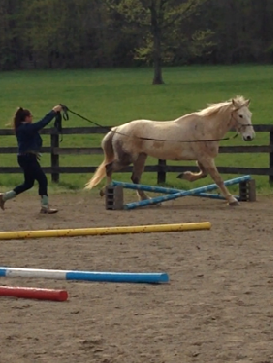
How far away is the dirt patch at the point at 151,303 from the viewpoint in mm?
5062

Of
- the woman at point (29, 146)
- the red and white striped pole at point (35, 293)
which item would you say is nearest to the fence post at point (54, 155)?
the woman at point (29, 146)

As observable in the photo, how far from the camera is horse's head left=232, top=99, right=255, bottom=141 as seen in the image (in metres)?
12.9

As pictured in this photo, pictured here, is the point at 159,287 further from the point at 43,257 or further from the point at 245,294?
the point at 43,257

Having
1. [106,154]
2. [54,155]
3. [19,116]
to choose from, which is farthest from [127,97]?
[19,116]

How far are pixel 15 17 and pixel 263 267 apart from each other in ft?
221

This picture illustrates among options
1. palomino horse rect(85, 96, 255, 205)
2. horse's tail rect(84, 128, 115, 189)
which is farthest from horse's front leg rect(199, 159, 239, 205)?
horse's tail rect(84, 128, 115, 189)

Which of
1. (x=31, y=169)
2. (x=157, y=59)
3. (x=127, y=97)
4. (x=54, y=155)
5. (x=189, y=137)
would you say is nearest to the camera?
(x=31, y=169)

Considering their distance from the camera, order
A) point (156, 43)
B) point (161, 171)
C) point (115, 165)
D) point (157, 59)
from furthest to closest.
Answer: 1. point (156, 43)
2. point (157, 59)
3. point (161, 171)
4. point (115, 165)

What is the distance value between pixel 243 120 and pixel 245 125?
90 millimetres

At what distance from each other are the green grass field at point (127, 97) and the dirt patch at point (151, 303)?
6407mm

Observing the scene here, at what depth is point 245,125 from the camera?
A: 42.2ft

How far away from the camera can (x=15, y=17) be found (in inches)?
2852

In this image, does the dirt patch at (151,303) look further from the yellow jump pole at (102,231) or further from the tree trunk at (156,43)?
the tree trunk at (156,43)

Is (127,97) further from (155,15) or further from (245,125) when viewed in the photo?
Result: (245,125)
